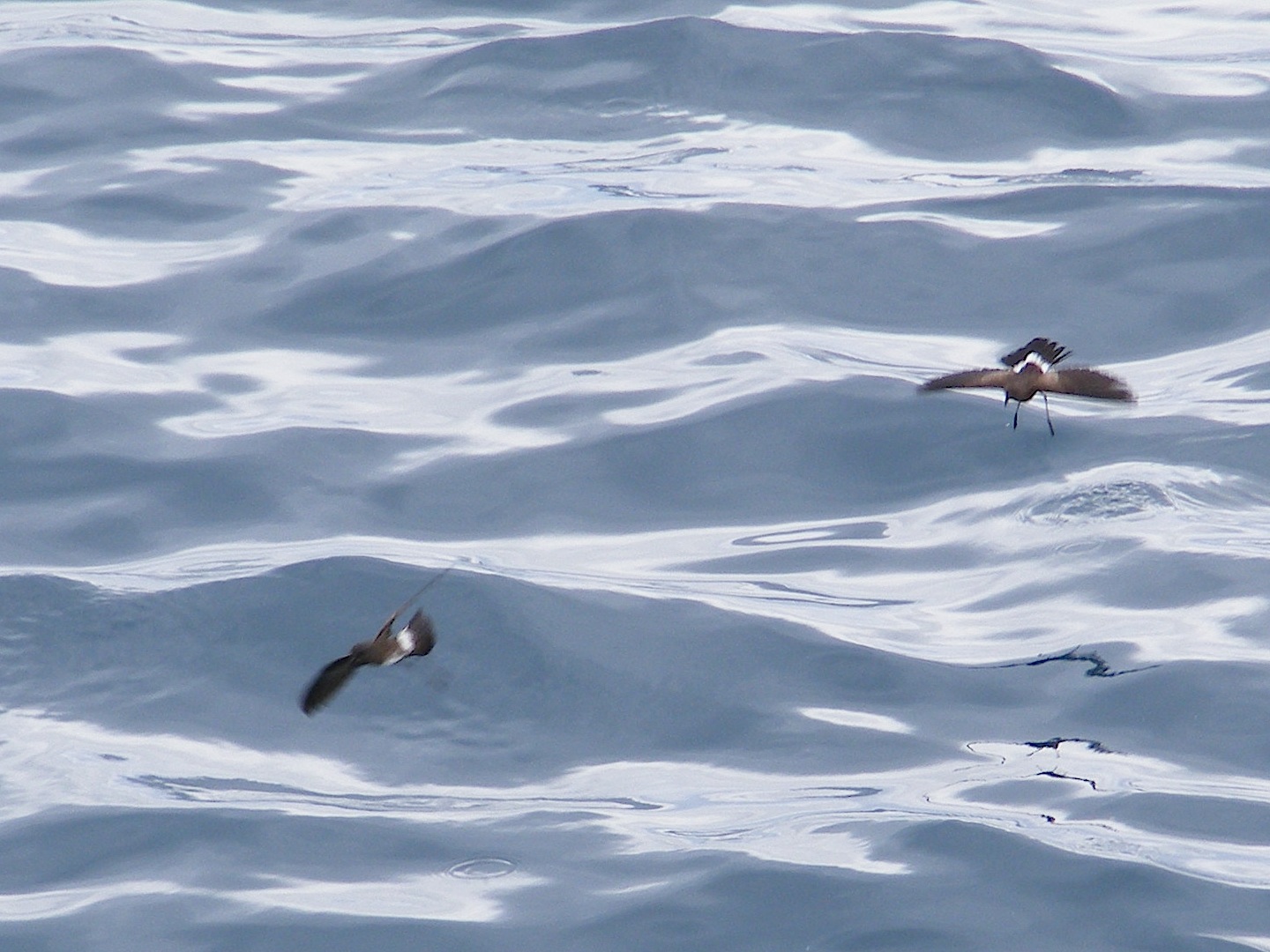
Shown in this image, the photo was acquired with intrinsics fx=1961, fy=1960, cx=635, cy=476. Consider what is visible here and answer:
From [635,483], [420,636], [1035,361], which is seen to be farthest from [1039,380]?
[420,636]

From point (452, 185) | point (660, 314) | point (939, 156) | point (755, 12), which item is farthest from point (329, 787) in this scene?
point (755, 12)

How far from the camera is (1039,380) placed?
6.11 metres

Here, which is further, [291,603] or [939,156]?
[939,156]

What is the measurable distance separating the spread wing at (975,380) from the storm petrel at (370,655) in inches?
65.9

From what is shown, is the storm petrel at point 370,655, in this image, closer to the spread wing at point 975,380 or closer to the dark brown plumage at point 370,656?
the dark brown plumage at point 370,656

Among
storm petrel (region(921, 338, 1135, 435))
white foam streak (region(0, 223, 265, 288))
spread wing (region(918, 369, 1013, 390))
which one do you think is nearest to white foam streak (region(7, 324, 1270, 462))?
white foam streak (region(0, 223, 265, 288))

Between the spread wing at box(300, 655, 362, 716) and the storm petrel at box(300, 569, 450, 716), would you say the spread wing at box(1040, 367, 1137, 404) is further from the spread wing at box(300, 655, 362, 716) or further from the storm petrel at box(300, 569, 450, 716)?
the spread wing at box(300, 655, 362, 716)

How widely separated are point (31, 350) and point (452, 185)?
2.38 metres

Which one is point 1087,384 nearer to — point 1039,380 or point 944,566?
point 1039,380

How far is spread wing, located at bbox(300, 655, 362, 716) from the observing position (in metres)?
5.05

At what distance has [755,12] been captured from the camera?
1116cm

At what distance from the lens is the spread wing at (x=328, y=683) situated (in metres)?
5.05

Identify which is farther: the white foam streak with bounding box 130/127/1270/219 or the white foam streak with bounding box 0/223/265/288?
the white foam streak with bounding box 130/127/1270/219

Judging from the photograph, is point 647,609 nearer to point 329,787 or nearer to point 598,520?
point 598,520
